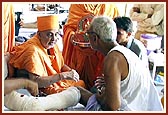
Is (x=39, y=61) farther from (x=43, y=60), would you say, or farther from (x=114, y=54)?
(x=114, y=54)

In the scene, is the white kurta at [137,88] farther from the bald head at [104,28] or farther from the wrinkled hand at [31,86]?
the wrinkled hand at [31,86]

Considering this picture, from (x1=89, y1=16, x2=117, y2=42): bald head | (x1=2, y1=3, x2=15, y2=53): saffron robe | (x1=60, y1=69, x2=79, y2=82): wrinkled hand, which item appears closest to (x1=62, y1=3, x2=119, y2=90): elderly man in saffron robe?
(x1=60, y1=69, x2=79, y2=82): wrinkled hand

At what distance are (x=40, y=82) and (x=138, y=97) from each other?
558 millimetres

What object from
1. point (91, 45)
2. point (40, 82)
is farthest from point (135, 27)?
point (40, 82)

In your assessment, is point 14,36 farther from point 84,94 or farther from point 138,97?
point 138,97

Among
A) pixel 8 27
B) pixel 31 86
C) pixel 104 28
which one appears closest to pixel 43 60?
pixel 31 86

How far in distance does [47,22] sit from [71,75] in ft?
1.10

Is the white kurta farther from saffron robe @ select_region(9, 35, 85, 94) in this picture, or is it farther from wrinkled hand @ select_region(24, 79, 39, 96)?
wrinkled hand @ select_region(24, 79, 39, 96)

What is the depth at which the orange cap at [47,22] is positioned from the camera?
7.09 feet

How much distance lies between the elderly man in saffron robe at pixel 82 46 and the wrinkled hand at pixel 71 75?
57 millimetres

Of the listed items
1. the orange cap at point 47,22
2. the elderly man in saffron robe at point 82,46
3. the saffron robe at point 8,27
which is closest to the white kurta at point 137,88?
the elderly man in saffron robe at point 82,46

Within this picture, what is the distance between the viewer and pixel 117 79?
1.96 m

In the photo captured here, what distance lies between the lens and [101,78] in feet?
7.18

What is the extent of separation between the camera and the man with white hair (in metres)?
1.97
